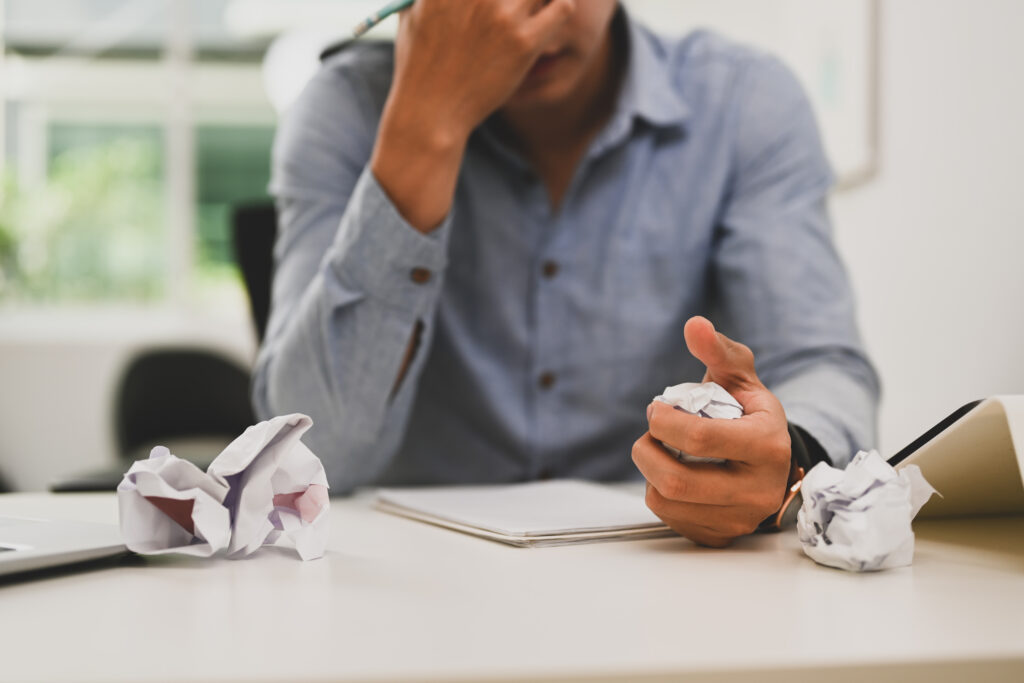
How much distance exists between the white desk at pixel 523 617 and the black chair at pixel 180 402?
7.15 ft

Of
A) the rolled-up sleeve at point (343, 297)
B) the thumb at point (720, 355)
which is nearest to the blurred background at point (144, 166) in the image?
the rolled-up sleeve at point (343, 297)

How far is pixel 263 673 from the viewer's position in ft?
0.96

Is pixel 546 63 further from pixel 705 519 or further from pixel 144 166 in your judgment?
pixel 144 166

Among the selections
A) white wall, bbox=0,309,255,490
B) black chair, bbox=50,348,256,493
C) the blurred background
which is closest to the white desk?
the blurred background

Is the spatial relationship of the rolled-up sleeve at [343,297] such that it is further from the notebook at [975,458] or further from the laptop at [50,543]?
the notebook at [975,458]

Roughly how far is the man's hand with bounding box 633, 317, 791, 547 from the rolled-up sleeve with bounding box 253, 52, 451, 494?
34cm

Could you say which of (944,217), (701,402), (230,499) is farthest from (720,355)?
(944,217)

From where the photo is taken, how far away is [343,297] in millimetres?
811

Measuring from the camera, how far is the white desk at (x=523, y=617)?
303 mm

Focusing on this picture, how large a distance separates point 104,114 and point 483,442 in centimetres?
335

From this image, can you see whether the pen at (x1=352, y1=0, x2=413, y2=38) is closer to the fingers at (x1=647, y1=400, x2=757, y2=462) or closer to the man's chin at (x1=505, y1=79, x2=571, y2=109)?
the man's chin at (x1=505, y1=79, x2=571, y2=109)

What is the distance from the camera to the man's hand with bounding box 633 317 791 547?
0.51 metres

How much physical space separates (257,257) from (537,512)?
1.36 meters

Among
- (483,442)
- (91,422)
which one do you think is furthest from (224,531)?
(91,422)
